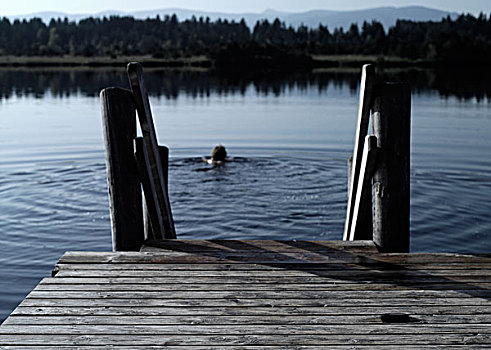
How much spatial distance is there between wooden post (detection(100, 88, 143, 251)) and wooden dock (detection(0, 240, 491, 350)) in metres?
0.40

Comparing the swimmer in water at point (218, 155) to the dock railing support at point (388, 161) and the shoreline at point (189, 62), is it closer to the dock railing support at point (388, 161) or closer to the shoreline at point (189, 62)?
the dock railing support at point (388, 161)

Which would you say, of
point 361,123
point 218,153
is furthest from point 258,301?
point 218,153

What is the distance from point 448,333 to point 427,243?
6.59m

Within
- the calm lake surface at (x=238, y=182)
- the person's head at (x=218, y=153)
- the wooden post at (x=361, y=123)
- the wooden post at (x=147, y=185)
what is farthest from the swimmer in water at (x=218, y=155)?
the wooden post at (x=361, y=123)

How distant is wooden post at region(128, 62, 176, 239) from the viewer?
7168mm

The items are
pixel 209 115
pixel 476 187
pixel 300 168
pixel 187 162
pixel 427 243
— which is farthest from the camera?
pixel 209 115

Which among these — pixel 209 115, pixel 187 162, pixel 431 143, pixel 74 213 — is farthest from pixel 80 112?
pixel 74 213

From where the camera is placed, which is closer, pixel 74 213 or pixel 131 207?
pixel 131 207

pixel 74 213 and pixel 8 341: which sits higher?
pixel 8 341

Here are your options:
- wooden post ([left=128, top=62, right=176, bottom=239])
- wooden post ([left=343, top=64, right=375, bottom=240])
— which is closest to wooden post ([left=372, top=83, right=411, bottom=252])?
wooden post ([left=343, top=64, right=375, bottom=240])

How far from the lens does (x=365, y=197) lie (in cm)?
701

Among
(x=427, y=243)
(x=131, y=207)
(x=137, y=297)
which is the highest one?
(x=131, y=207)

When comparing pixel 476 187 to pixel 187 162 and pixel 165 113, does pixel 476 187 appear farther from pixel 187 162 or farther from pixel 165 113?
pixel 165 113

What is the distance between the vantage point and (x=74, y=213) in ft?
41.7
